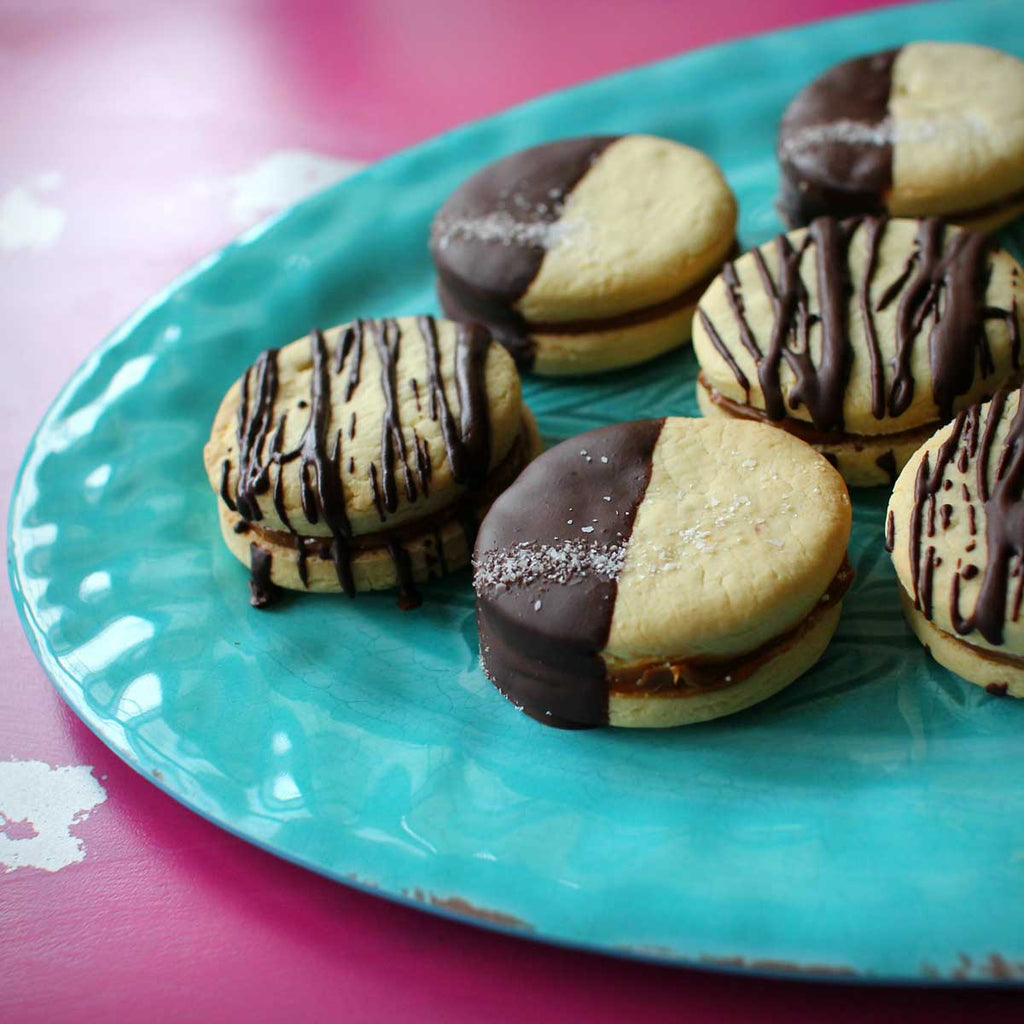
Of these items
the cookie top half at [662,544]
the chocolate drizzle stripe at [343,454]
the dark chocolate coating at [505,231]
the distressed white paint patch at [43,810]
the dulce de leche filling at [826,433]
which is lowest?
the distressed white paint patch at [43,810]

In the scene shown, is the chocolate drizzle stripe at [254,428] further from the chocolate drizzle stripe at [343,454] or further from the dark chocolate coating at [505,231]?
the dark chocolate coating at [505,231]

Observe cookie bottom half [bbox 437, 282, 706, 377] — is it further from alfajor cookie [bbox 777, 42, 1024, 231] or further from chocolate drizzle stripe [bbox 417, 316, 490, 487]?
alfajor cookie [bbox 777, 42, 1024, 231]

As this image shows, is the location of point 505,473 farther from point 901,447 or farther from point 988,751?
point 988,751

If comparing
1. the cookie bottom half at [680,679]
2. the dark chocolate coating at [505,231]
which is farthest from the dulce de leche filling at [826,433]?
the dark chocolate coating at [505,231]

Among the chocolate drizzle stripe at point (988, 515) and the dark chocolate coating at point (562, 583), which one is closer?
the chocolate drizzle stripe at point (988, 515)

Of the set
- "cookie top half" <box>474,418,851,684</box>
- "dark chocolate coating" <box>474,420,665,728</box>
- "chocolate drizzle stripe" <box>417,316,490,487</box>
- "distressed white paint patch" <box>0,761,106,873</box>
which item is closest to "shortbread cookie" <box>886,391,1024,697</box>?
"cookie top half" <box>474,418,851,684</box>

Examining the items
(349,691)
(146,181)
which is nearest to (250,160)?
(146,181)

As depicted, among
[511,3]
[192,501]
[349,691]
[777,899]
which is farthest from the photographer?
[511,3]

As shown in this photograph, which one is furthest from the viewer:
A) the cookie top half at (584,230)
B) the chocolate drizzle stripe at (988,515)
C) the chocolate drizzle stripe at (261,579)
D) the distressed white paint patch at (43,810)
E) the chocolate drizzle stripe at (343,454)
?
the cookie top half at (584,230)
